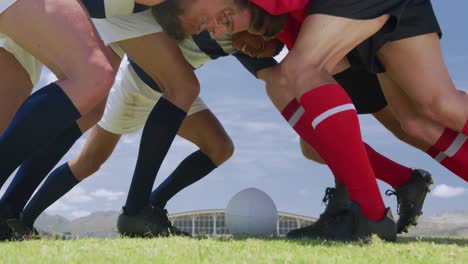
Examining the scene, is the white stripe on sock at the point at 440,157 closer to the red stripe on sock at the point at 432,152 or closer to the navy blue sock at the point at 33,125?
the red stripe on sock at the point at 432,152

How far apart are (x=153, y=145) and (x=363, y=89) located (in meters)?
1.74

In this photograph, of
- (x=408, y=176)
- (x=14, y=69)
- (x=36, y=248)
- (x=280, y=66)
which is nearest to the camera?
(x=36, y=248)

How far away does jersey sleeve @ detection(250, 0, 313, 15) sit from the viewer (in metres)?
3.29

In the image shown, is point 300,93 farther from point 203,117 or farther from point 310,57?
point 203,117

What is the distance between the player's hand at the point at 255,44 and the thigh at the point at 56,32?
1.08m

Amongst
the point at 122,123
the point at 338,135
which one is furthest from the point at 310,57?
the point at 122,123

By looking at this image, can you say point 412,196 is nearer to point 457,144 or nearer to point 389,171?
point 389,171

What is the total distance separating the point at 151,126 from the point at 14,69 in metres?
1.16

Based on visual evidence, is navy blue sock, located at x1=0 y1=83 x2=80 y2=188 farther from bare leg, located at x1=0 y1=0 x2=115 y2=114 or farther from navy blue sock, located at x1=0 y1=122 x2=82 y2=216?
navy blue sock, located at x1=0 y1=122 x2=82 y2=216

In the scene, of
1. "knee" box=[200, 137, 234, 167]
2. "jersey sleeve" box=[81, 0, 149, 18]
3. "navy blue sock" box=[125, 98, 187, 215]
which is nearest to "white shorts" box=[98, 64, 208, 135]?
"knee" box=[200, 137, 234, 167]

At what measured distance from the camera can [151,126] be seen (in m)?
3.95

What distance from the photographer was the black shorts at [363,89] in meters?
4.39

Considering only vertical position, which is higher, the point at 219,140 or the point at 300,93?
the point at 300,93

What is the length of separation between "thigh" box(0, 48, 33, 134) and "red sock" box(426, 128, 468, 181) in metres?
3.13
